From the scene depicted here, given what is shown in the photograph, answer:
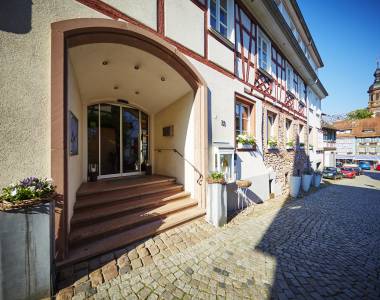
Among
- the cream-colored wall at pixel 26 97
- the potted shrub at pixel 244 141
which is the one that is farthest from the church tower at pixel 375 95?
the cream-colored wall at pixel 26 97

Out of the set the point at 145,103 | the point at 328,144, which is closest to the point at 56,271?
the point at 145,103

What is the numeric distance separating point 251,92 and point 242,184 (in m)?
3.68

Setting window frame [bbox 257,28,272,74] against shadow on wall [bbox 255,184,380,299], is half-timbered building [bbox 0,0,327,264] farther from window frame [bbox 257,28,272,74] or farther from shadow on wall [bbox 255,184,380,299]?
shadow on wall [bbox 255,184,380,299]

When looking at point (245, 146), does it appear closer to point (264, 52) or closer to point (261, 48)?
point (261, 48)

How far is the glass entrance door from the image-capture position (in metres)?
5.95

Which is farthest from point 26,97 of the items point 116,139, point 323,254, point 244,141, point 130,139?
point 244,141

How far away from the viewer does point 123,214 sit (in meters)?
3.99

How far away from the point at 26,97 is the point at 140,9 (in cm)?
279

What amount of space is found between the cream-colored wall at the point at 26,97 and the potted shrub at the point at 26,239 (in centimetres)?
43

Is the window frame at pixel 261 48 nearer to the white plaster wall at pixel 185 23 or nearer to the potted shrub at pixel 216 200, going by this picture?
the white plaster wall at pixel 185 23

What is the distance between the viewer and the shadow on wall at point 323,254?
2609 millimetres

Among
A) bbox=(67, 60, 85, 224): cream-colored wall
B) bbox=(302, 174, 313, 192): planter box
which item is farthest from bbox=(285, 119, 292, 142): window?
bbox=(67, 60, 85, 224): cream-colored wall

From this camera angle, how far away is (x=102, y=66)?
4.17 metres

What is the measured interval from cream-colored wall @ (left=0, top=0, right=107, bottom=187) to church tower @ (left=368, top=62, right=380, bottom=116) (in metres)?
72.0
